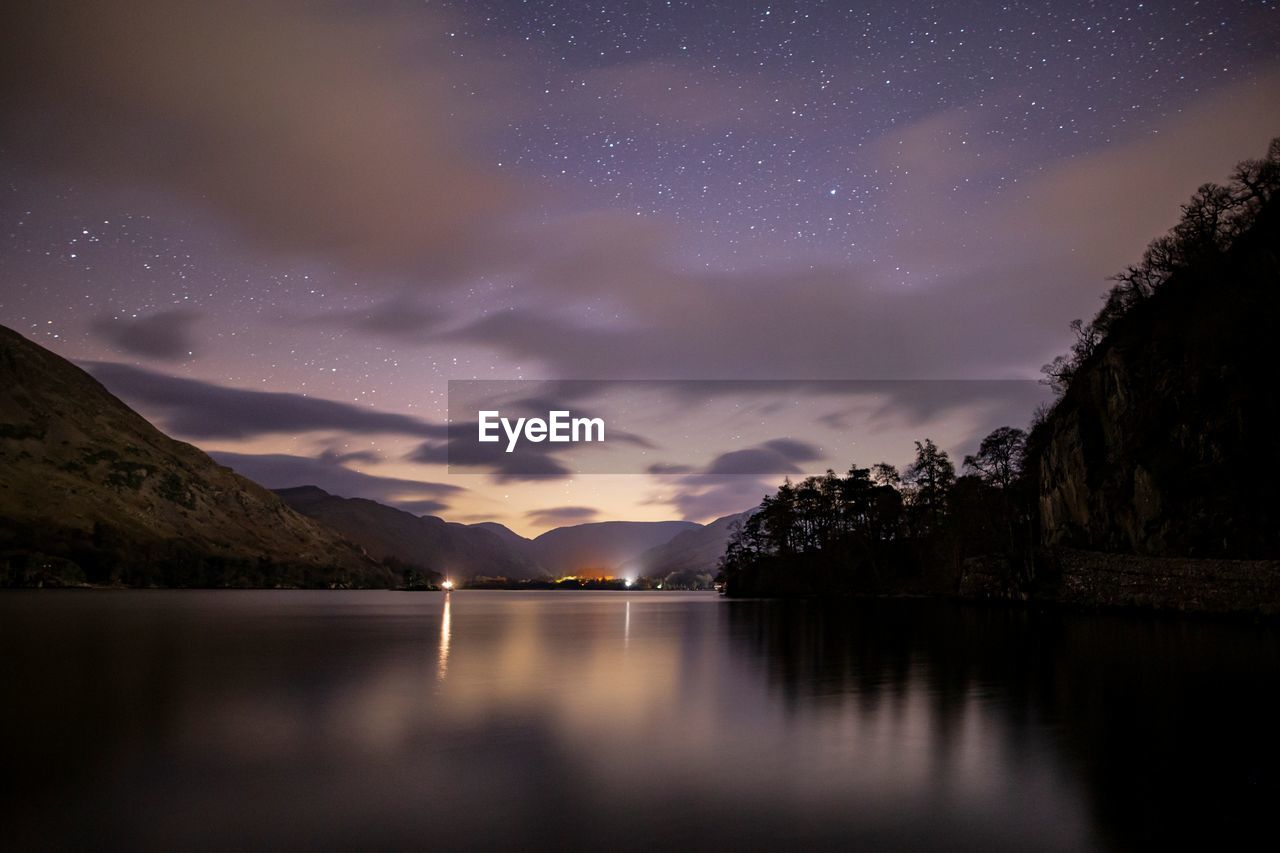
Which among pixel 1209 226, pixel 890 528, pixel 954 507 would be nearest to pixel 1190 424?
pixel 1209 226

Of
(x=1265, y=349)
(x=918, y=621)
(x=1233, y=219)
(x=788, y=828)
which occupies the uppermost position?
(x=1233, y=219)

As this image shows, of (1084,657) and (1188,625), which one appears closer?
(1084,657)

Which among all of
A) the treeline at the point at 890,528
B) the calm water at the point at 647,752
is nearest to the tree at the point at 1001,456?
the treeline at the point at 890,528

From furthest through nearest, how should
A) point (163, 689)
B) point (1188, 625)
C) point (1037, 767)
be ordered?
point (1188, 625), point (163, 689), point (1037, 767)

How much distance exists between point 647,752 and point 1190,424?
5367cm

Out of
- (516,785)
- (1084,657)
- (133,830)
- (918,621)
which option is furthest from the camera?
(918,621)

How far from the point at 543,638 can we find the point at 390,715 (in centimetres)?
2714

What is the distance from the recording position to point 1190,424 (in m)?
51.8

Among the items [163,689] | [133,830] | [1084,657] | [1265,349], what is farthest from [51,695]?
[1265,349]

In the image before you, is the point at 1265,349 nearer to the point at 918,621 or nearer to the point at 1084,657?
the point at 918,621

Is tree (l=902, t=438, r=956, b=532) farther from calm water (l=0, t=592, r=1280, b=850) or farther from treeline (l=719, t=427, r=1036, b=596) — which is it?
calm water (l=0, t=592, r=1280, b=850)

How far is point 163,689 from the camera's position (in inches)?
774

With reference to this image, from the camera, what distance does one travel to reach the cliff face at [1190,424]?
1839 inches

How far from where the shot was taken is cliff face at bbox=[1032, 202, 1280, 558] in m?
46.7
